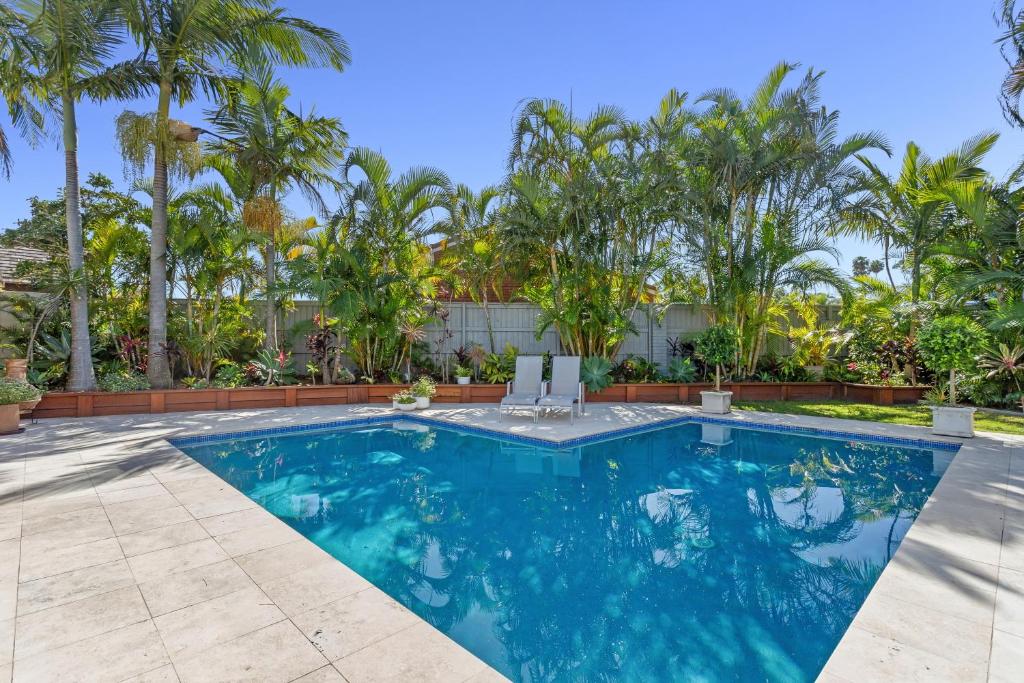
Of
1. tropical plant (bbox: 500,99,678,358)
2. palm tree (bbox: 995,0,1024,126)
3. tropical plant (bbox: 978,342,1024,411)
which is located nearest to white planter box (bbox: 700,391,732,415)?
tropical plant (bbox: 500,99,678,358)

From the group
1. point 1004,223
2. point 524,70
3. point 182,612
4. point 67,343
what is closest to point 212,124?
point 67,343

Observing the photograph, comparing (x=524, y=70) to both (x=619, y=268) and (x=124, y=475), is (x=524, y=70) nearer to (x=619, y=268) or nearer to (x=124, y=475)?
(x=619, y=268)

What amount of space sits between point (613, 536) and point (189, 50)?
11.1 m

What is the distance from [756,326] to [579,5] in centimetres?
781

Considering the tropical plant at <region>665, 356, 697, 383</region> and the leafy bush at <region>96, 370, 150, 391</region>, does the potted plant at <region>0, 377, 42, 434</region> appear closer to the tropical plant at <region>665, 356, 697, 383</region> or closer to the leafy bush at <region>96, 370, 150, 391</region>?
the leafy bush at <region>96, 370, 150, 391</region>

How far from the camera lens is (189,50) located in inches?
359

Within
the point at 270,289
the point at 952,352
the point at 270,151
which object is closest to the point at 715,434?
the point at 952,352

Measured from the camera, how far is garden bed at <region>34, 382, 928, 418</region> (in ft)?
28.9

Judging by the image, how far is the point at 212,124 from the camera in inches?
377

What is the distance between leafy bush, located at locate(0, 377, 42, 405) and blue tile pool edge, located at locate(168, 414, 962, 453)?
8.33ft

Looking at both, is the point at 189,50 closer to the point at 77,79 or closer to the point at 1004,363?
the point at 77,79

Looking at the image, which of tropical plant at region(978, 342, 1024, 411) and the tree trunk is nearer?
tropical plant at region(978, 342, 1024, 411)

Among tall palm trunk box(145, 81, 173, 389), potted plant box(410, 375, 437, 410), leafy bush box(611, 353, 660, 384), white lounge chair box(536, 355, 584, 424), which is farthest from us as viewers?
leafy bush box(611, 353, 660, 384)

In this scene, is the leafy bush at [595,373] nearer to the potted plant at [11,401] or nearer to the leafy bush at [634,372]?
the leafy bush at [634,372]
